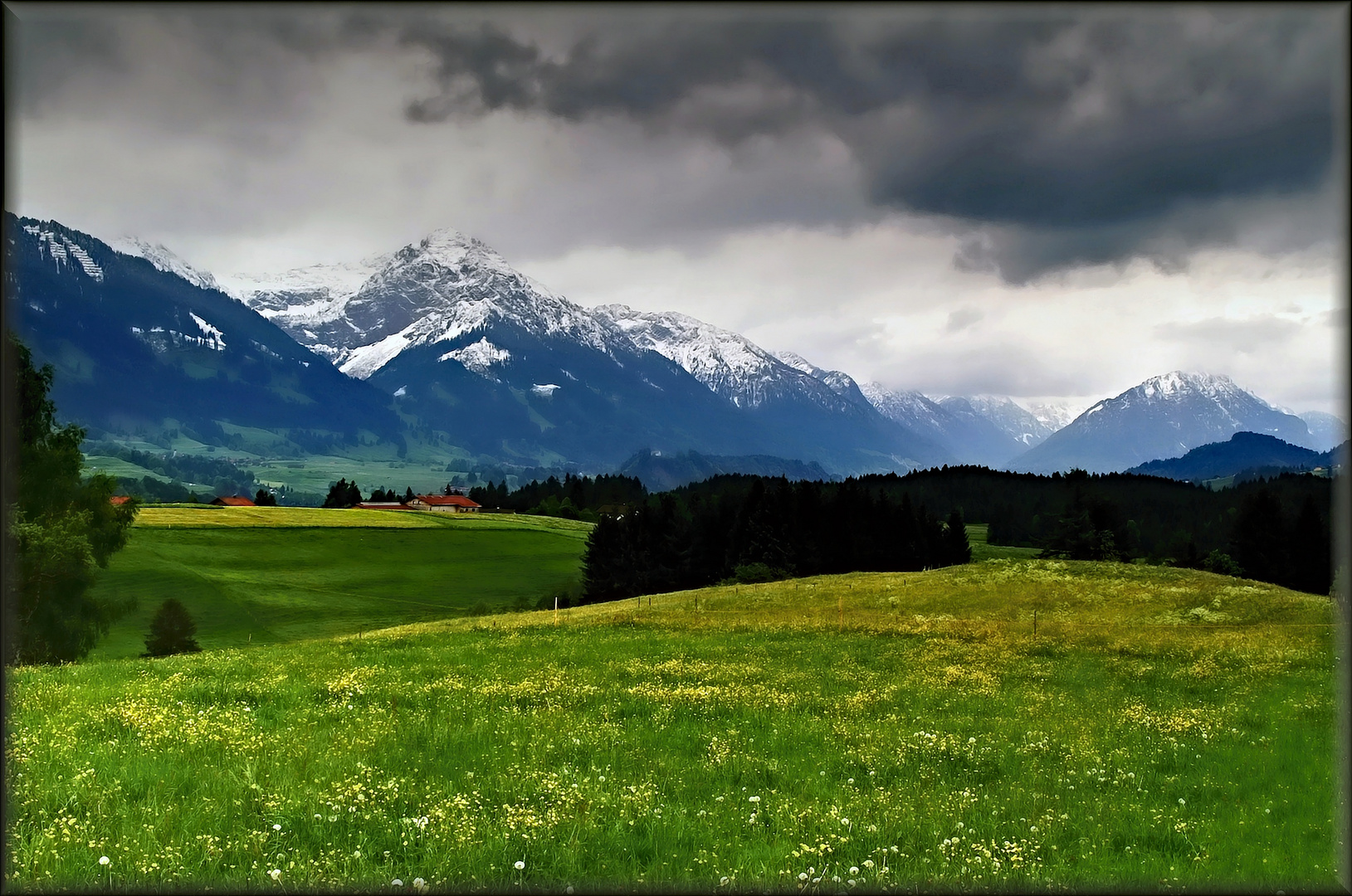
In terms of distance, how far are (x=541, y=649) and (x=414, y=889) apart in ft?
68.7

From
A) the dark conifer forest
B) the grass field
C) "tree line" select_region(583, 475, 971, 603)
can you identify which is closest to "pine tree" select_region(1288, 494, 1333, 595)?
the dark conifer forest

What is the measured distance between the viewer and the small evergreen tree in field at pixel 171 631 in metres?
75.5

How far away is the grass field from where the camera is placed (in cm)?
9706

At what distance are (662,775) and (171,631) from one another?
269ft

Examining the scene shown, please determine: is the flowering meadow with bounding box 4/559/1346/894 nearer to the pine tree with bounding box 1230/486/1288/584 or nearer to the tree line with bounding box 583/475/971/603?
the tree line with bounding box 583/475/971/603

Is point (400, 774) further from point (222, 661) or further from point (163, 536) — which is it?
point (163, 536)

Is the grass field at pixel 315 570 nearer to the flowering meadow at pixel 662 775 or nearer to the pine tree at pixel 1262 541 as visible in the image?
the flowering meadow at pixel 662 775

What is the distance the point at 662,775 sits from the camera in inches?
499

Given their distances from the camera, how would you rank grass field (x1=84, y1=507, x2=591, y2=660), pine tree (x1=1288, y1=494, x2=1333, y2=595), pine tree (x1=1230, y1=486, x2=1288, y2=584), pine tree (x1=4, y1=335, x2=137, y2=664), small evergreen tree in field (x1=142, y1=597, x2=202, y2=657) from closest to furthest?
1. pine tree (x1=4, y1=335, x2=137, y2=664)
2. small evergreen tree in field (x1=142, y1=597, x2=202, y2=657)
3. grass field (x1=84, y1=507, x2=591, y2=660)
4. pine tree (x1=1288, y1=494, x2=1333, y2=595)
5. pine tree (x1=1230, y1=486, x2=1288, y2=584)

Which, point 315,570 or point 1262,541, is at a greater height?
point 1262,541

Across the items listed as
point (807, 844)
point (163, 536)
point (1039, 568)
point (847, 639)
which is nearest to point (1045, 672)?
point (847, 639)

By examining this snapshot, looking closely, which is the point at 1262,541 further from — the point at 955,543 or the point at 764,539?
the point at 764,539

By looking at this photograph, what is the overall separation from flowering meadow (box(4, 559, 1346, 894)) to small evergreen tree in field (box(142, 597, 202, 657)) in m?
60.2

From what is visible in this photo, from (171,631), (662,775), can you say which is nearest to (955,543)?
(171,631)
